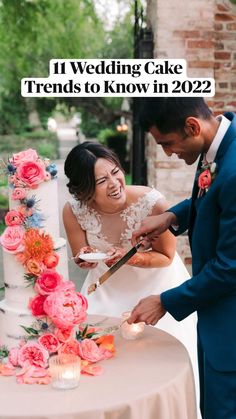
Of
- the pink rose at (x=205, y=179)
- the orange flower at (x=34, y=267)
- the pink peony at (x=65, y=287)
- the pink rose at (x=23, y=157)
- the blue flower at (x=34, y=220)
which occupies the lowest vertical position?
the pink peony at (x=65, y=287)

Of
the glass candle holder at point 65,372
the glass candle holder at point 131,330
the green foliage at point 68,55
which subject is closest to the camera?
the glass candle holder at point 65,372

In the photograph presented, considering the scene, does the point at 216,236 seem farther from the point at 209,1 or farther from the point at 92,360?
the point at 209,1

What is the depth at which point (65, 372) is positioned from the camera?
1.99 meters

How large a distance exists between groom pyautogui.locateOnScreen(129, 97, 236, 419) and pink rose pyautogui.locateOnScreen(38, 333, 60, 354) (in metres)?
0.27

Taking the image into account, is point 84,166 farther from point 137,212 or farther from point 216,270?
point 216,270

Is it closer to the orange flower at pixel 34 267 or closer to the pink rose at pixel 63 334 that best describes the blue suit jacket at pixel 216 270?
the pink rose at pixel 63 334

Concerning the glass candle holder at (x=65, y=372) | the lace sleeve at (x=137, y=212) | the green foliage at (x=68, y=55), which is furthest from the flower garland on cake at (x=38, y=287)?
the green foliage at (x=68, y=55)

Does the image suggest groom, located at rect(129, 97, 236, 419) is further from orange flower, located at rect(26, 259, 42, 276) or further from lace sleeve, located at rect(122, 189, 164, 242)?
lace sleeve, located at rect(122, 189, 164, 242)

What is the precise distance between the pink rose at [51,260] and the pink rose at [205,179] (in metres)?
0.56

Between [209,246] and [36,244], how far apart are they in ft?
1.93

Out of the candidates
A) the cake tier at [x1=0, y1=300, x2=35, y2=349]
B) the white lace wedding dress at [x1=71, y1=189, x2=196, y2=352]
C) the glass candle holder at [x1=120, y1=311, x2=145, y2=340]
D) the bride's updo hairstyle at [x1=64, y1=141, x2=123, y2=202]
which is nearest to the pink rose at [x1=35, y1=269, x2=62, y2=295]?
the cake tier at [x1=0, y1=300, x2=35, y2=349]

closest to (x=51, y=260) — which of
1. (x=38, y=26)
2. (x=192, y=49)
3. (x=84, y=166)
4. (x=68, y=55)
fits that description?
(x=84, y=166)

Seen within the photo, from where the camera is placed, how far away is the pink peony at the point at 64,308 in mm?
2121

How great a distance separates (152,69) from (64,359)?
7.69 feet
